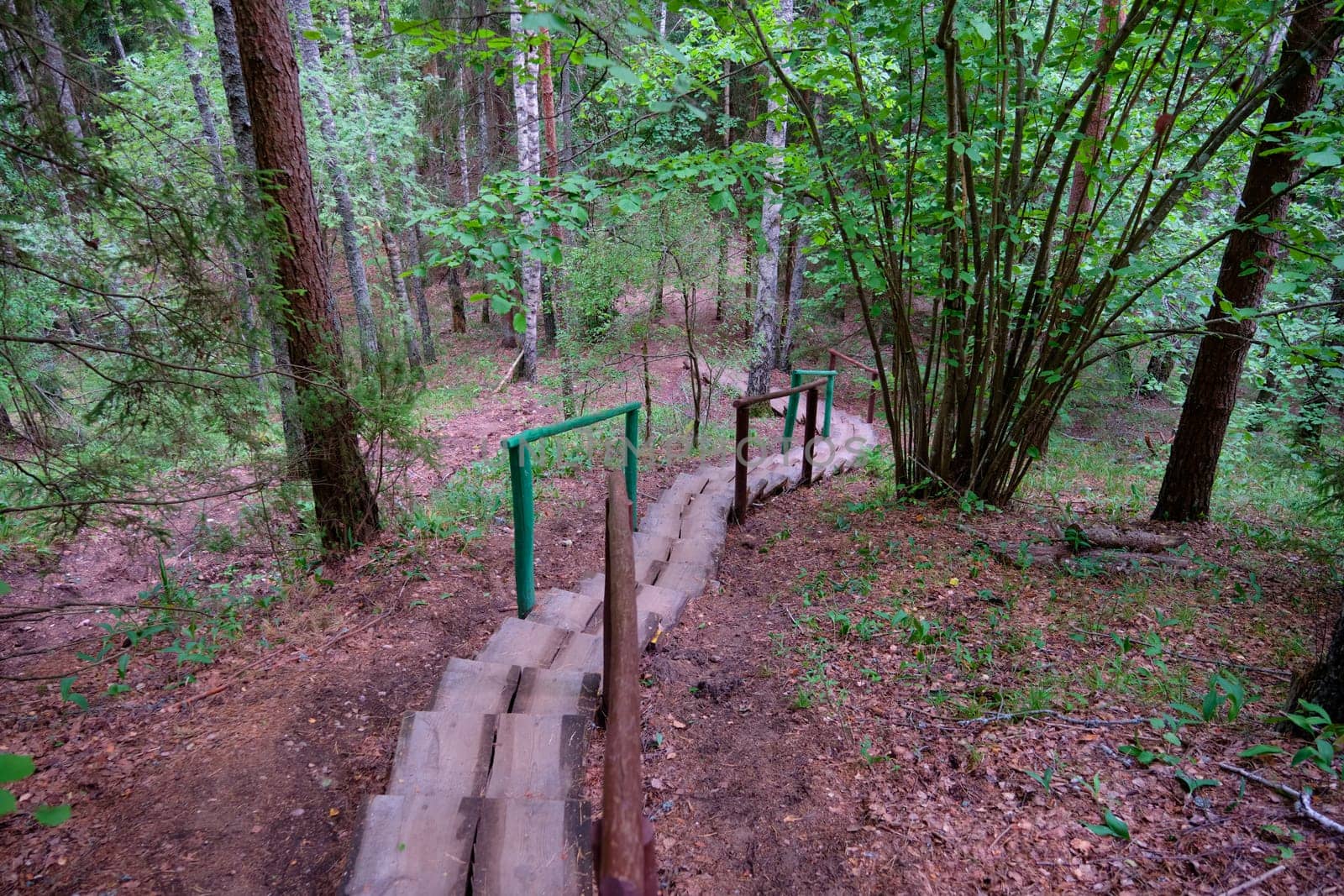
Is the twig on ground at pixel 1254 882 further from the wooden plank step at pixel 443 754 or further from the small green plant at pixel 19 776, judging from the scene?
the small green plant at pixel 19 776

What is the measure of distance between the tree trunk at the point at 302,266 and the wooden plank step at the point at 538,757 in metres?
2.46

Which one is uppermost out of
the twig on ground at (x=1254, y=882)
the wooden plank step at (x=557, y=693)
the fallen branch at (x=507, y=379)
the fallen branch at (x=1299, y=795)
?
the fallen branch at (x=1299, y=795)

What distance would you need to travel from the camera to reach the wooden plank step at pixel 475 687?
8.63ft

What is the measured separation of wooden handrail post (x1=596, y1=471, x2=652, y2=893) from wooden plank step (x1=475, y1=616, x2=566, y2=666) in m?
1.33

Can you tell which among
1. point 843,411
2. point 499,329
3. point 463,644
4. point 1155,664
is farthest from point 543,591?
point 499,329

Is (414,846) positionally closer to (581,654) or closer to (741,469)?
(581,654)

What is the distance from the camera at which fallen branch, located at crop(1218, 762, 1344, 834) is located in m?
1.73

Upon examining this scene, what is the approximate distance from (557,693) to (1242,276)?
17.3 feet

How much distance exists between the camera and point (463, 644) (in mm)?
3566

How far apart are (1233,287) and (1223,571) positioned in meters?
2.13

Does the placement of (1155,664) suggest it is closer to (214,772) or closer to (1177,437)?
(1177,437)

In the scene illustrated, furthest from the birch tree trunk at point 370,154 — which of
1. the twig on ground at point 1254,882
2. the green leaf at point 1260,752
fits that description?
the twig on ground at point 1254,882

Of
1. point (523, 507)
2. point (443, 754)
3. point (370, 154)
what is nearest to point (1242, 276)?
point (523, 507)

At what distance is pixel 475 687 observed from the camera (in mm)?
2746
